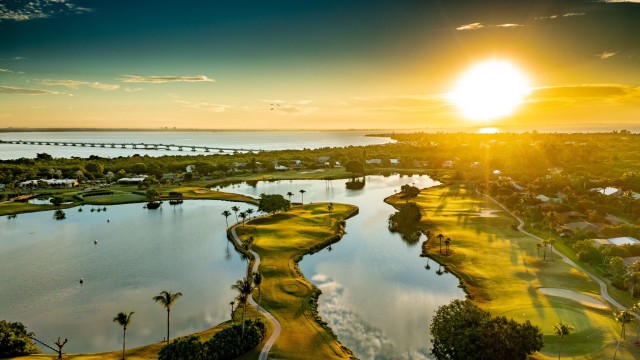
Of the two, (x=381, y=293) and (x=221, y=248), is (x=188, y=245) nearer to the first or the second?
(x=221, y=248)

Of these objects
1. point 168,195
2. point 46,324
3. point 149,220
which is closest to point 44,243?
point 149,220

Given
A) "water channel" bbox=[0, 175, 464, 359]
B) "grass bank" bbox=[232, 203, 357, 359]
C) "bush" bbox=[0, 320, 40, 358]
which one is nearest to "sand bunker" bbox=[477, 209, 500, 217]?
"water channel" bbox=[0, 175, 464, 359]

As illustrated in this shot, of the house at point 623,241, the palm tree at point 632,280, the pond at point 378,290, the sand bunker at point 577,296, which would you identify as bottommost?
the pond at point 378,290

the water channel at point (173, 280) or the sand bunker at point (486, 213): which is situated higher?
the sand bunker at point (486, 213)

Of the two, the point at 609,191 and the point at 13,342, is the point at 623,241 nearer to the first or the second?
the point at 609,191

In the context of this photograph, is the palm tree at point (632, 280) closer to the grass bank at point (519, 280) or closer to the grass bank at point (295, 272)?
the grass bank at point (519, 280)

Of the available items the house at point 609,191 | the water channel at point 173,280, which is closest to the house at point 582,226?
the water channel at point 173,280
